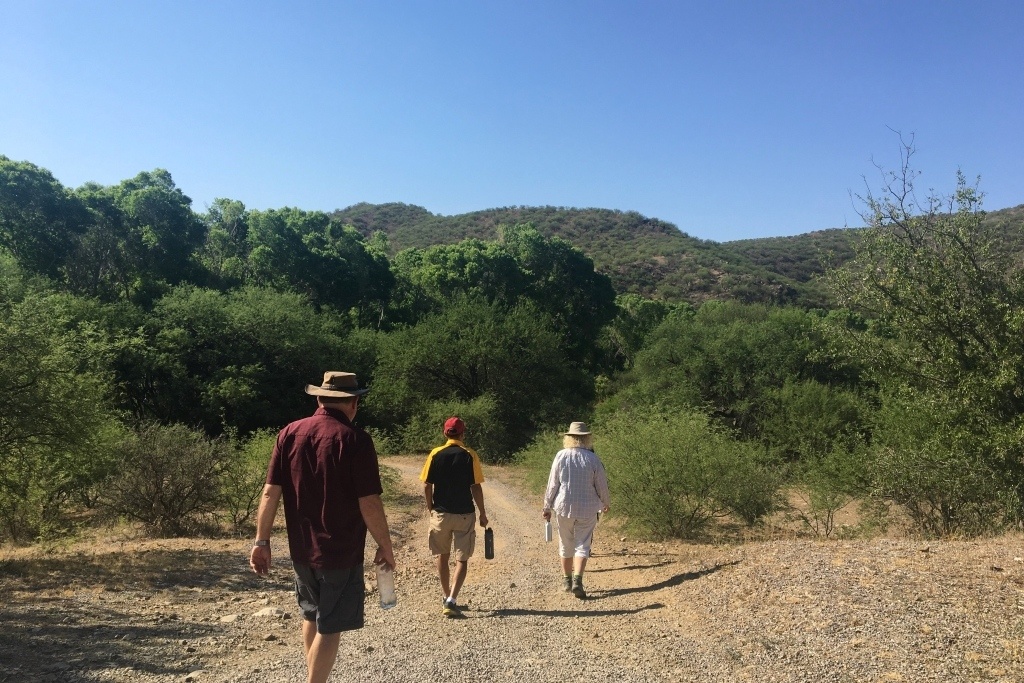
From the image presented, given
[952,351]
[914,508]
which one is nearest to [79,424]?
[914,508]

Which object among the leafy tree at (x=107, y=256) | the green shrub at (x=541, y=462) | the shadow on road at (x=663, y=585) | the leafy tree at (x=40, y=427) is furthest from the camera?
the leafy tree at (x=107, y=256)

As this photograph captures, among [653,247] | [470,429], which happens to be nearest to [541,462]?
[470,429]

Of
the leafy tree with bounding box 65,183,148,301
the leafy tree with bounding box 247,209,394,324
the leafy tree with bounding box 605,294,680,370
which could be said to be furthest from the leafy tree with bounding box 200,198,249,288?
the leafy tree with bounding box 605,294,680,370

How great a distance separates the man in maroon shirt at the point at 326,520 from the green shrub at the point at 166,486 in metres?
9.88

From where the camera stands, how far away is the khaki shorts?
6871 millimetres

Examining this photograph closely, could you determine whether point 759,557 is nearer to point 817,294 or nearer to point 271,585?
point 271,585

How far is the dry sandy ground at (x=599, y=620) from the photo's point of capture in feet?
16.2

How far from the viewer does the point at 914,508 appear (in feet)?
37.7

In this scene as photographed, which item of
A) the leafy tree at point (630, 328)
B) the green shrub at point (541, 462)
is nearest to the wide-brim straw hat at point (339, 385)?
the green shrub at point (541, 462)

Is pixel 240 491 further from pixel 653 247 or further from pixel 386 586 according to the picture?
pixel 653 247

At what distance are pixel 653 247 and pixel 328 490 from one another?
9069cm

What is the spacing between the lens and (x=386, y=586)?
4180 mm

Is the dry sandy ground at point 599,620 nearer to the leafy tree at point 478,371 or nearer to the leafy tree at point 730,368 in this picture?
the leafy tree at point 478,371

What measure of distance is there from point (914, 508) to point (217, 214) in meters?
52.7
